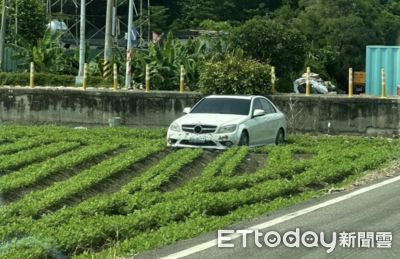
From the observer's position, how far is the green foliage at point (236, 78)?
23.5m

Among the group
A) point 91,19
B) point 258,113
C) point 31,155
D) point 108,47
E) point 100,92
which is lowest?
point 31,155

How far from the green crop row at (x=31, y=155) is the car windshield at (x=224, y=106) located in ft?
11.3

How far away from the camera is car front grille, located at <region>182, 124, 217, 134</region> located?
17.2 meters

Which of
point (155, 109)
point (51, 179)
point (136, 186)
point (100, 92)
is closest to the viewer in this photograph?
point (136, 186)

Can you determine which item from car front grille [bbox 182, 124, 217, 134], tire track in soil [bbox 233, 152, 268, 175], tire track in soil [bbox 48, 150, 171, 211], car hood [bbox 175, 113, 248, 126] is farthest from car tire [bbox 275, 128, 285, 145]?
tire track in soil [bbox 48, 150, 171, 211]

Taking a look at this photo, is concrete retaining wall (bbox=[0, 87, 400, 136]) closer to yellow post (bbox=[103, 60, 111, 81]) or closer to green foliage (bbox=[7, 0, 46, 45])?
yellow post (bbox=[103, 60, 111, 81])

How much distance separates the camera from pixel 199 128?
17.2 meters

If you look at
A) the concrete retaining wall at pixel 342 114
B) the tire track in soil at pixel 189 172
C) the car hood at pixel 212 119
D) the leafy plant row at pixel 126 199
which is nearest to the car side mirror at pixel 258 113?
the car hood at pixel 212 119

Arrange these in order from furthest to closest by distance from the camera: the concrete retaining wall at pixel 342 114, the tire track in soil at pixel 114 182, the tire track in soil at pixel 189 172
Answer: the concrete retaining wall at pixel 342 114, the tire track in soil at pixel 189 172, the tire track in soil at pixel 114 182

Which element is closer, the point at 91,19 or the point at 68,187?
the point at 68,187

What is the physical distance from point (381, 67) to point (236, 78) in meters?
5.49

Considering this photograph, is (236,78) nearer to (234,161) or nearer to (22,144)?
(22,144)


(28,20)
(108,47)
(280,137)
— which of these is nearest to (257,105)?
(280,137)

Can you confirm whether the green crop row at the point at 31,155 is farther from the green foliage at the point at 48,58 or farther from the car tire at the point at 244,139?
the green foliage at the point at 48,58
